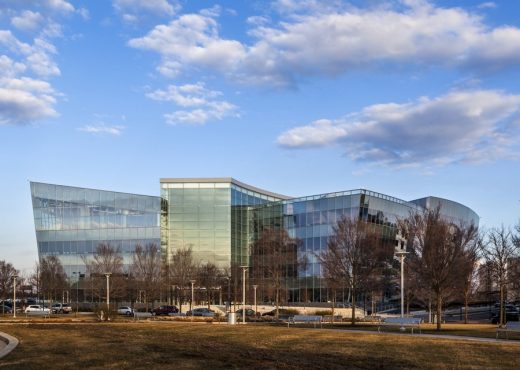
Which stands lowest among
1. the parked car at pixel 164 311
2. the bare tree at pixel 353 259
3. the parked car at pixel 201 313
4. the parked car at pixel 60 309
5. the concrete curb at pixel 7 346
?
the parked car at pixel 60 309

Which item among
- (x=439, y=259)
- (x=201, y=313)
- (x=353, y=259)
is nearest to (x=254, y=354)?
(x=439, y=259)

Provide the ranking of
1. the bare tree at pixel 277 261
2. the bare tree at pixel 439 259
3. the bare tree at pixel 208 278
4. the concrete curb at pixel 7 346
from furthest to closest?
the bare tree at pixel 208 278 → the bare tree at pixel 277 261 → the bare tree at pixel 439 259 → the concrete curb at pixel 7 346

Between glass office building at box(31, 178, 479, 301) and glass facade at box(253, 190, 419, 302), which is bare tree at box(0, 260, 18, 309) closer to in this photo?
glass office building at box(31, 178, 479, 301)

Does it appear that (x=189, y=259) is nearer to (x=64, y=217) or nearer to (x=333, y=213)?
(x=333, y=213)

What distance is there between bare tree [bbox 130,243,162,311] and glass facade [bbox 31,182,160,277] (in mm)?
10642

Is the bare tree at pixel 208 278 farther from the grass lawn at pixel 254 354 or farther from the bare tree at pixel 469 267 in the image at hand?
the grass lawn at pixel 254 354

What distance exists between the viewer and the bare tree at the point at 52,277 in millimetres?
81875

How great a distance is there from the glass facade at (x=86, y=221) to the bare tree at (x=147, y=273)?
10642mm

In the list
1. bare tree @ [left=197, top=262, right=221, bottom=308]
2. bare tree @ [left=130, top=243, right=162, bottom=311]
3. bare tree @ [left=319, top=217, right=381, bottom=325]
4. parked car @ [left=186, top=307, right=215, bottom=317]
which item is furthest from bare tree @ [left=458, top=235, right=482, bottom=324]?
bare tree @ [left=130, top=243, right=162, bottom=311]

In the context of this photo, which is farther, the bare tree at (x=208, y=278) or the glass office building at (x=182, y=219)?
the glass office building at (x=182, y=219)

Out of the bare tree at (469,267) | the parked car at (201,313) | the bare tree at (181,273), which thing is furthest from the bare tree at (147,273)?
the bare tree at (469,267)

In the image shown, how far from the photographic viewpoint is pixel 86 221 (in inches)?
3634

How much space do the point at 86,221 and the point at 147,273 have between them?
2326cm

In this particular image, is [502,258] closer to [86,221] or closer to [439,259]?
[439,259]
